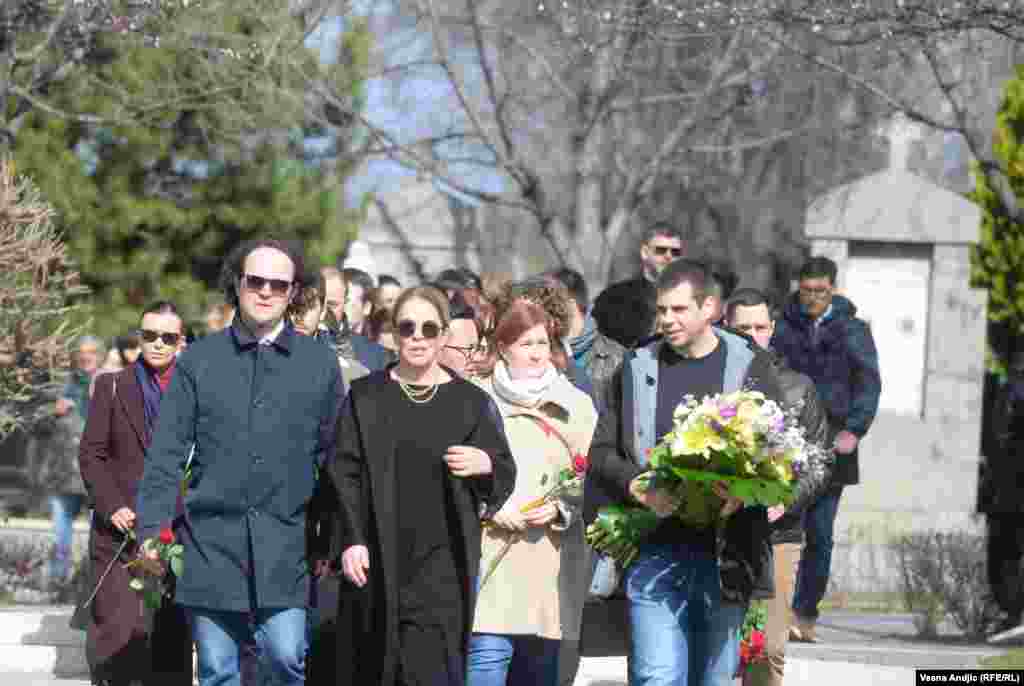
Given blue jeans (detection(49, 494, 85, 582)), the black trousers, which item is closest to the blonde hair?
the black trousers

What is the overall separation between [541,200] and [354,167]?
496cm

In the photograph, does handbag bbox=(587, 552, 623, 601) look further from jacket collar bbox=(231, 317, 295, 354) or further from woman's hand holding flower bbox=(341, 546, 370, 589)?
jacket collar bbox=(231, 317, 295, 354)

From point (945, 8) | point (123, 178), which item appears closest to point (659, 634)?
point (945, 8)

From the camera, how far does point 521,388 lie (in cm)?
758

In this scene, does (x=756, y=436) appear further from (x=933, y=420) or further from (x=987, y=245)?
(x=987, y=245)

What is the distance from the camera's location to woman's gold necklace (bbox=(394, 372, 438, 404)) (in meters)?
6.79

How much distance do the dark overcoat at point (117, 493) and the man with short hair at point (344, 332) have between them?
102 centimetres

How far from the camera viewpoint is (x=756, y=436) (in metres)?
6.44

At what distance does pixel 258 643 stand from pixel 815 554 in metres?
5.21

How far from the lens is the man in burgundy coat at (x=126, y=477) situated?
888cm

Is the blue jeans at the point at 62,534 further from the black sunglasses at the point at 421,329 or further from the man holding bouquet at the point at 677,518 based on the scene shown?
the man holding bouquet at the point at 677,518

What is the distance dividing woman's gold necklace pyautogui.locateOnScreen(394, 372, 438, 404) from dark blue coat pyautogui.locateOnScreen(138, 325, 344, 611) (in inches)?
11.5

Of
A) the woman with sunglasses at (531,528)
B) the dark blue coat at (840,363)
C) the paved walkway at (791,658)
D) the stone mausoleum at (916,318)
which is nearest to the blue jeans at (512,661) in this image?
the woman with sunglasses at (531,528)

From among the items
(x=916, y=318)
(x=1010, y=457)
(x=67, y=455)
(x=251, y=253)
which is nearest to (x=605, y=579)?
(x=251, y=253)
